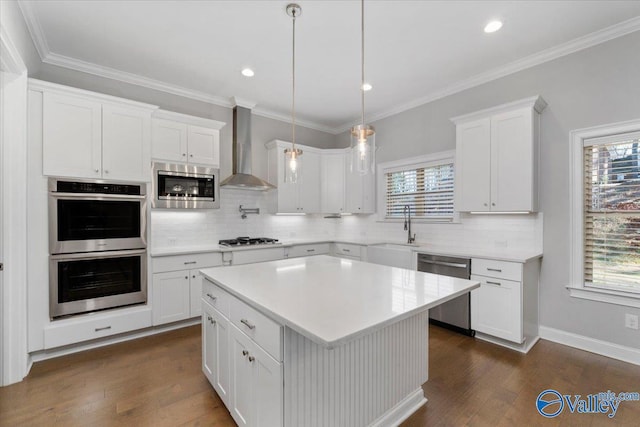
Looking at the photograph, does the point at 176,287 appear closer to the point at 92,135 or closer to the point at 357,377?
the point at 92,135

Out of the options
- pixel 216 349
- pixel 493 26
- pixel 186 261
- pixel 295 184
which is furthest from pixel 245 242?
pixel 493 26

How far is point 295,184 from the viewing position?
468cm

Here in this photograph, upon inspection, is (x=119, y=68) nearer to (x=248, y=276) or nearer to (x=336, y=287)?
(x=248, y=276)

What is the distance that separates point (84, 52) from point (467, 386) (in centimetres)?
475

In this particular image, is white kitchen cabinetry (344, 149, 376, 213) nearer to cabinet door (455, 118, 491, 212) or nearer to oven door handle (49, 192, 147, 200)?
cabinet door (455, 118, 491, 212)

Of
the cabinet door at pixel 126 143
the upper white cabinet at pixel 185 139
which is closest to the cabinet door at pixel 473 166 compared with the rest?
the upper white cabinet at pixel 185 139

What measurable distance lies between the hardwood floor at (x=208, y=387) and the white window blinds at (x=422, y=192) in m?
1.77

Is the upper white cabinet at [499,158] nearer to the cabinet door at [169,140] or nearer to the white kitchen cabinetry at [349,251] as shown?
the white kitchen cabinetry at [349,251]

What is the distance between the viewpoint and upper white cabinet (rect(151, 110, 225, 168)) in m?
3.37

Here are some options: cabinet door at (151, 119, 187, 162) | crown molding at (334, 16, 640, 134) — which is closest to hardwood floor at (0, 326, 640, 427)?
cabinet door at (151, 119, 187, 162)

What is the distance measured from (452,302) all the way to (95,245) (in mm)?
3776

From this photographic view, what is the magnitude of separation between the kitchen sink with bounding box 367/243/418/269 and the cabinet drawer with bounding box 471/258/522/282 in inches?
29.5

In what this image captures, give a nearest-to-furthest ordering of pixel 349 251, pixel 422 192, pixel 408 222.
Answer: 1. pixel 422 192
2. pixel 408 222
3. pixel 349 251

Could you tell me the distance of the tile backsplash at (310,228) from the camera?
328 centimetres
